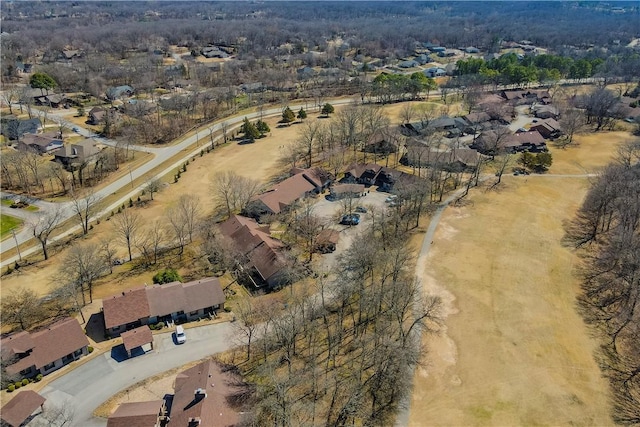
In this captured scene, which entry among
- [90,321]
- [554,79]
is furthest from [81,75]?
[554,79]

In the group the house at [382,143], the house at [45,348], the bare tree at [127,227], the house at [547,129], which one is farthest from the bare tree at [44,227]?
the house at [547,129]

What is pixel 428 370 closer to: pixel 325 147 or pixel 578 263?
pixel 578 263

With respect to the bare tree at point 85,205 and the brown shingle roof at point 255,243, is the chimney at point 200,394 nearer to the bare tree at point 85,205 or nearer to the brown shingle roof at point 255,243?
the brown shingle roof at point 255,243

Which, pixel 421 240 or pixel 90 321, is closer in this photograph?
pixel 90 321

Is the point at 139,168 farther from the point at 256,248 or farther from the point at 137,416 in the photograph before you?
the point at 137,416

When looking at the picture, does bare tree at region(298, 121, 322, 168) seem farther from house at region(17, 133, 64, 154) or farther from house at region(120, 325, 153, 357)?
house at region(17, 133, 64, 154)

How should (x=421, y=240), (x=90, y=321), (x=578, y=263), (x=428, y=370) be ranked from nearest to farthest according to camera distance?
1. (x=428, y=370)
2. (x=90, y=321)
3. (x=578, y=263)
4. (x=421, y=240)
